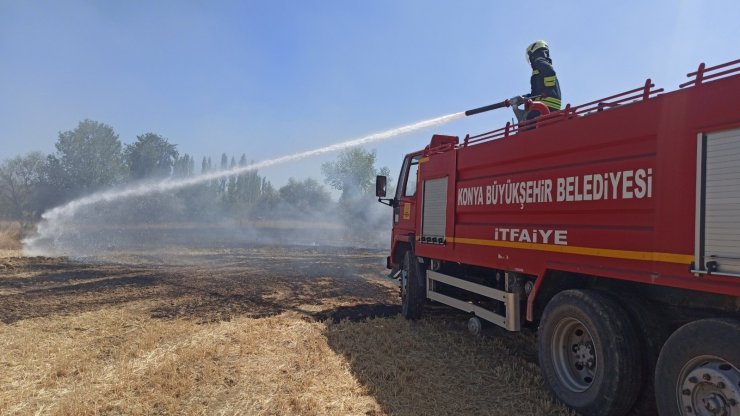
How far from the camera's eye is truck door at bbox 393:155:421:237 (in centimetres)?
739

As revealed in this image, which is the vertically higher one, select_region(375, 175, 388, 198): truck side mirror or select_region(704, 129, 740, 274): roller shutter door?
select_region(375, 175, 388, 198): truck side mirror

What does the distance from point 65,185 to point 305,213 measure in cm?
2472

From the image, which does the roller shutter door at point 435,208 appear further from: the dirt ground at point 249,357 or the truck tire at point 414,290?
the dirt ground at point 249,357

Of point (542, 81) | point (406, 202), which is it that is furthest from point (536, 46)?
point (406, 202)

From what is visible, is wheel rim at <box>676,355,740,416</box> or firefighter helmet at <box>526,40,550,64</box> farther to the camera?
firefighter helmet at <box>526,40,550,64</box>

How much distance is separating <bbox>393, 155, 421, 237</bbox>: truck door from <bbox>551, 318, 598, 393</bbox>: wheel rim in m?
3.55

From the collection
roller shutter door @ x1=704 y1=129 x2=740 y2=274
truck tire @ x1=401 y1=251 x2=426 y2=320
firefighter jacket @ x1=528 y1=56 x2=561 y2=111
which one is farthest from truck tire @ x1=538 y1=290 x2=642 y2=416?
firefighter jacket @ x1=528 y1=56 x2=561 y2=111

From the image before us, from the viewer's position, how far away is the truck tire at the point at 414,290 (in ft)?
23.2

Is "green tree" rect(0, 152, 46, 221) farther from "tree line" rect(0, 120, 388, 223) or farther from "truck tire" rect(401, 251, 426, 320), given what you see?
"truck tire" rect(401, 251, 426, 320)

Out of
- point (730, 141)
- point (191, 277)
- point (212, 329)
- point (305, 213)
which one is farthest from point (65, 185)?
point (730, 141)

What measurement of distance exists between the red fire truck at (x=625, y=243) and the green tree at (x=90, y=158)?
50.4m

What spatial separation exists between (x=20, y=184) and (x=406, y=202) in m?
54.7

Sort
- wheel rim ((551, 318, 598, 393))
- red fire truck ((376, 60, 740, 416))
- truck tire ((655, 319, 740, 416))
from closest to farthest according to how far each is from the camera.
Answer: truck tire ((655, 319, 740, 416)) → red fire truck ((376, 60, 740, 416)) → wheel rim ((551, 318, 598, 393))

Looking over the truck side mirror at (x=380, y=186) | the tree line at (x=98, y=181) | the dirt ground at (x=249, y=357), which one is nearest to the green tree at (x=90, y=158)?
the tree line at (x=98, y=181)
